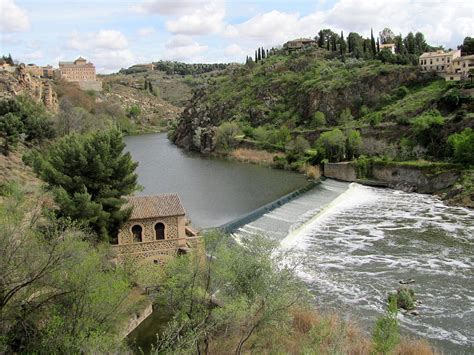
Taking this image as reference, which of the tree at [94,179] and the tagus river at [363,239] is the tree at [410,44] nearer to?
the tagus river at [363,239]

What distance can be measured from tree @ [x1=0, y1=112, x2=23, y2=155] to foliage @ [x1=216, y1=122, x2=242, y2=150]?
1337 inches

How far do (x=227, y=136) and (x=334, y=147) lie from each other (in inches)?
966

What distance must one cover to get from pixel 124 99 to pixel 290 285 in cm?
13915

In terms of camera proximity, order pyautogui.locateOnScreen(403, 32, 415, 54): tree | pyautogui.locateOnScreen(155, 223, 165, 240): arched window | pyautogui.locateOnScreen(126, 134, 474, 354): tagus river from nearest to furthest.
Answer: pyautogui.locateOnScreen(126, 134, 474, 354): tagus river < pyautogui.locateOnScreen(155, 223, 165, 240): arched window < pyautogui.locateOnScreen(403, 32, 415, 54): tree

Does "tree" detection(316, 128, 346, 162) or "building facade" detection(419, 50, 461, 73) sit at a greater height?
"building facade" detection(419, 50, 461, 73)

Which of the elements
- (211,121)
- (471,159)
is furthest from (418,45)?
(471,159)

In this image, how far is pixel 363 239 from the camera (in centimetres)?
2870

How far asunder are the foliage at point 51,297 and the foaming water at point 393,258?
10270 mm

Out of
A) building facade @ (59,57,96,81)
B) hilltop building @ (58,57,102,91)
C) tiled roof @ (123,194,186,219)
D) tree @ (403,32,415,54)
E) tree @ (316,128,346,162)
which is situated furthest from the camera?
building facade @ (59,57,96,81)

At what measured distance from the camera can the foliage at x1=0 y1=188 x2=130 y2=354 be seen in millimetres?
11719

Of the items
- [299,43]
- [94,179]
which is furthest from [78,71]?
[94,179]

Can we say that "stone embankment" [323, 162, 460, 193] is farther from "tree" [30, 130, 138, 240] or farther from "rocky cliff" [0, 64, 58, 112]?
"rocky cliff" [0, 64, 58, 112]

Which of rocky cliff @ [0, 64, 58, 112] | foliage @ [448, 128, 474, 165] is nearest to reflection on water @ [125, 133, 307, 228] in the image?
foliage @ [448, 128, 474, 165]

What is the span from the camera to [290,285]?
547 inches
